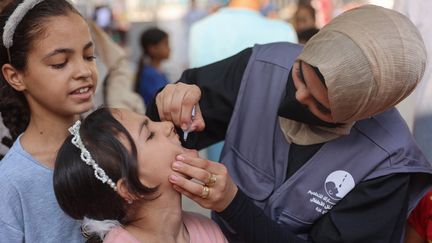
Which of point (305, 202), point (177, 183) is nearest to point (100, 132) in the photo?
point (177, 183)

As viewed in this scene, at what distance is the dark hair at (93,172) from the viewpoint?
1397 mm

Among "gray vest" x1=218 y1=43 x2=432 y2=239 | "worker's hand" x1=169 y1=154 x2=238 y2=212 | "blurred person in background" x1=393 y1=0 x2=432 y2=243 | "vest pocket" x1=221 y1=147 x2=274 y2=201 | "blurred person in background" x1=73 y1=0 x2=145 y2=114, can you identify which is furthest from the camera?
"blurred person in background" x1=73 y1=0 x2=145 y2=114

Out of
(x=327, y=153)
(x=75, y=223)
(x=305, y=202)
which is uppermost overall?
(x=327, y=153)

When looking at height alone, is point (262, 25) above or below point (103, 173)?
below

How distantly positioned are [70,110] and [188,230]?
50 cm

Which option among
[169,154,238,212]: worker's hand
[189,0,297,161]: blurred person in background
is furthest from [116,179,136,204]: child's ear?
[189,0,297,161]: blurred person in background

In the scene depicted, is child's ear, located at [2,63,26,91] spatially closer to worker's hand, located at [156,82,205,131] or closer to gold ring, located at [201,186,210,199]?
worker's hand, located at [156,82,205,131]

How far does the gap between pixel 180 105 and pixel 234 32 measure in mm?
1634

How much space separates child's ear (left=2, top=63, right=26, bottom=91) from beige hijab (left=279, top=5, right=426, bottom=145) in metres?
0.85

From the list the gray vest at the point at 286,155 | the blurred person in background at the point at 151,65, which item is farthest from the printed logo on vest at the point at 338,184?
the blurred person in background at the point at 151,65

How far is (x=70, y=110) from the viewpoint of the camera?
5.35 feet

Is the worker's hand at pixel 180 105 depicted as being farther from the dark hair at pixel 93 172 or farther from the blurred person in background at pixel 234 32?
the blurred person in background at pixel 234 32

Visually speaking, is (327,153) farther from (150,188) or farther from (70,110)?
(70,110)

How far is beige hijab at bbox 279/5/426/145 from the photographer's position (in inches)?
53.0
